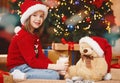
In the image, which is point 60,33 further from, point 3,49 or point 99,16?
point 3,49

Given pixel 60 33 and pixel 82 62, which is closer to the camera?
pixel 82 62

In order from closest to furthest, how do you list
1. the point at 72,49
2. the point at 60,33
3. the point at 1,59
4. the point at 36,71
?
the point at 36,71 → the point at 1,59 → the point at 72,49 → the point at 60,33

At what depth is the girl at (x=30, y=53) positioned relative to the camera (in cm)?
255

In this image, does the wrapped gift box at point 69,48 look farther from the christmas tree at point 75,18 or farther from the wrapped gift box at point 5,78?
the wrapped gift box at point 5,78

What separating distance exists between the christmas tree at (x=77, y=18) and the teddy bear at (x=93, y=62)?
6.04 ft

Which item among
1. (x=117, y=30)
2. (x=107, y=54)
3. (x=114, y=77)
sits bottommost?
(x=114, y=77)

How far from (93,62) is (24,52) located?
1.90ft

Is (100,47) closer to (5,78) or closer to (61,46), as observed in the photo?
(5,78)

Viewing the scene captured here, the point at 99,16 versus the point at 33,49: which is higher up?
the point at 99,16

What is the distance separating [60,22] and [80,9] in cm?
36

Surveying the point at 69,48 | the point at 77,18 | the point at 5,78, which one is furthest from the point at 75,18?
the point at 5,78

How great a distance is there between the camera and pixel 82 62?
2588mm

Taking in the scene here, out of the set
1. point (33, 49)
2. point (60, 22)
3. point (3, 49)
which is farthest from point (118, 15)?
point (33, 49)

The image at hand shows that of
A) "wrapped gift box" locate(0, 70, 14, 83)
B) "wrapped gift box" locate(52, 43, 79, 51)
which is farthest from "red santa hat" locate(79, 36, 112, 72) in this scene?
"wrapped gift box" locate(52, 43, 79, 51)
